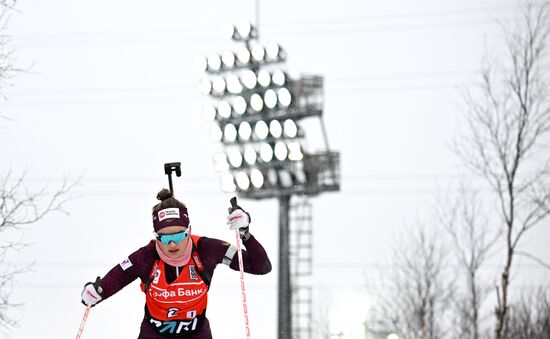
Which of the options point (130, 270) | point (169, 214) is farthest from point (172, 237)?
point (130, 270)

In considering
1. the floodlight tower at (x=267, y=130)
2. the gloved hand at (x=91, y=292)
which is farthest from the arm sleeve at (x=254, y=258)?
the floodlight tower at (x=267, y=130)

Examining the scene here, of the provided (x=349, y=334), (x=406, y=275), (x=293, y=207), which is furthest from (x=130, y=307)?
(x=349, y=334)

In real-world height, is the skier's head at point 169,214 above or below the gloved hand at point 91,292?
above

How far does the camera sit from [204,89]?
35500mm

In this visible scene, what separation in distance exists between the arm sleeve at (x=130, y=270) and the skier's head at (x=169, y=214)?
208 millimetres

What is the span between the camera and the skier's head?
8.84m

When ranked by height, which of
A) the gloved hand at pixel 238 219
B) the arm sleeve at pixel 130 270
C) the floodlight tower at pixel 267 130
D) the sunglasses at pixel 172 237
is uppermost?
the floodlight tower at pixel 267 130

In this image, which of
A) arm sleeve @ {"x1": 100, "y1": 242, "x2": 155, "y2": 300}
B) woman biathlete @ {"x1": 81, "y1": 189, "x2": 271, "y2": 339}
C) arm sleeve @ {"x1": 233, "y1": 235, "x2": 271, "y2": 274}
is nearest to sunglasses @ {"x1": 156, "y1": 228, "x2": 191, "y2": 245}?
woman biathlete @ {"x1": 81, "y1": 189, "x2": 271, "y2": 339}

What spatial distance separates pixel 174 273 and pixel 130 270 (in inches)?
13.5

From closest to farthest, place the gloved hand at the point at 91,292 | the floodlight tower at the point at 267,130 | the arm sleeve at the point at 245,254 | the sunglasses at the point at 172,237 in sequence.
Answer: the sunglasses at the point at 172,237 → the gloved hand at the point at 91,292 → the arm sleeve at the point at 245,254 → the floodlight tower at the point at 267,130

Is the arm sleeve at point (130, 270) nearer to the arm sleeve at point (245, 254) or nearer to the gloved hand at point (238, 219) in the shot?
the arm sleeve at point (245, 254)

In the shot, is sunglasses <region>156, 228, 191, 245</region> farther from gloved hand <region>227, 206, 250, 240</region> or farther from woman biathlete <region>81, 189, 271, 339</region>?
gloved hand <region>227, 206, 250, 240</region>

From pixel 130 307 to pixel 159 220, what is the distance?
2583cm

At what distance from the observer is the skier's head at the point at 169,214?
8.84 m
